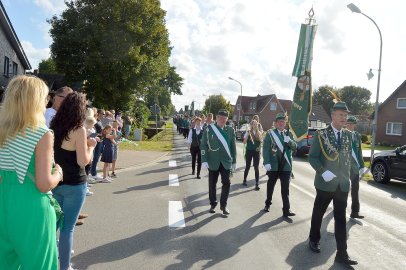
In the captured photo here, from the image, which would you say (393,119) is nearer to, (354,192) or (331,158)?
(354,192)

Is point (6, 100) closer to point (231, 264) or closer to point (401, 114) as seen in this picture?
point (231, 264)

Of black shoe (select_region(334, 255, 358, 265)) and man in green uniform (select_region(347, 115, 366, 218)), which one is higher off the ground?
man in green uniform (select_region(347, 115, 366, 218))

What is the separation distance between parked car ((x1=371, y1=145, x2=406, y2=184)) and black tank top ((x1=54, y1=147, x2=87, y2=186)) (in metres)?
10.8

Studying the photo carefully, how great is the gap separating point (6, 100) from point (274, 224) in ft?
17.1

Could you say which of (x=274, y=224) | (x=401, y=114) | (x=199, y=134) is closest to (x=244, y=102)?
(x=401, y=114)

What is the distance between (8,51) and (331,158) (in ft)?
73.1

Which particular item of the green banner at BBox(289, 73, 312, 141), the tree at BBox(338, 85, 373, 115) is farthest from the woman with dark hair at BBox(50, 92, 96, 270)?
the tree at BBox(338, 85, 373, 115)

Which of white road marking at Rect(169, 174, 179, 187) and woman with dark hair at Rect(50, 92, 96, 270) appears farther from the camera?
white road marking at Rect(169, 174, 179, 187)

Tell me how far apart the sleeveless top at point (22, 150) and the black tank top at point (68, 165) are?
1.27 m

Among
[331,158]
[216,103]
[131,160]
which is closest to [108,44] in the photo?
[131,160]

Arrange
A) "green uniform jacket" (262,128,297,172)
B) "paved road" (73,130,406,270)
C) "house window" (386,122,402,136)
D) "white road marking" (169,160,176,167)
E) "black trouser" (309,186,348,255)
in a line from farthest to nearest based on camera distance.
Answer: "house window" (386,122,402,136), "white road marking" (169,160,176,167), "green uniform jacket" (262,128,297,172), "black trouser" (309,186,348,255), "paved road" (73,130,406,270)

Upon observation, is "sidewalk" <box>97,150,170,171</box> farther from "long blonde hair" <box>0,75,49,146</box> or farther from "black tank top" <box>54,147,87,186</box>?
"long blonde hair" <box>0,75,49,146</box>

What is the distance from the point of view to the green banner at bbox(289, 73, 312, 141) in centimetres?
720

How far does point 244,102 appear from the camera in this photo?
75.1m
